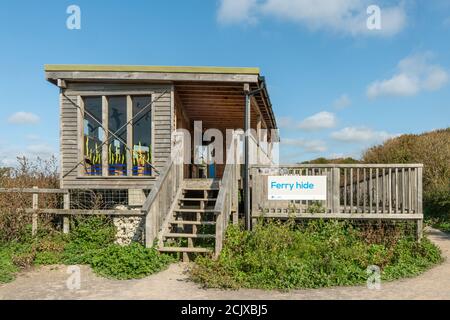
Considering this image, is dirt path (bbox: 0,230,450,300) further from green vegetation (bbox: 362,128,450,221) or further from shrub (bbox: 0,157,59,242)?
green vegetation (bbox: 362,128,450,221)

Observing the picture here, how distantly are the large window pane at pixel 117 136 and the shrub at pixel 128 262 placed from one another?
2914mm

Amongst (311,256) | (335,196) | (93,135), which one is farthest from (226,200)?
(93,135)

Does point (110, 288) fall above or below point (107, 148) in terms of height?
below

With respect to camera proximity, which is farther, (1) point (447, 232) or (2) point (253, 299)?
(1) point (447, 232)

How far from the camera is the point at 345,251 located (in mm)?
7355

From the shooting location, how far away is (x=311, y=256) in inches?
289

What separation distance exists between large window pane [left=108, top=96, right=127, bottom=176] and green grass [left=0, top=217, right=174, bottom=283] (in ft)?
5.00

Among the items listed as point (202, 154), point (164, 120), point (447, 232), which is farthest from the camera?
point (202, 154)

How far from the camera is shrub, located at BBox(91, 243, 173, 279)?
7.04 meters

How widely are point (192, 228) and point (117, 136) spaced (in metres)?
3.29

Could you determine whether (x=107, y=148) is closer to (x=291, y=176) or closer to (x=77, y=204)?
(x=77, y=204)

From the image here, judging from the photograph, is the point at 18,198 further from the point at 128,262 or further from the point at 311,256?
the point at 311,256

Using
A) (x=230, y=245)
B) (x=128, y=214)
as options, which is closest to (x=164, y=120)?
(x=128, y=214)
